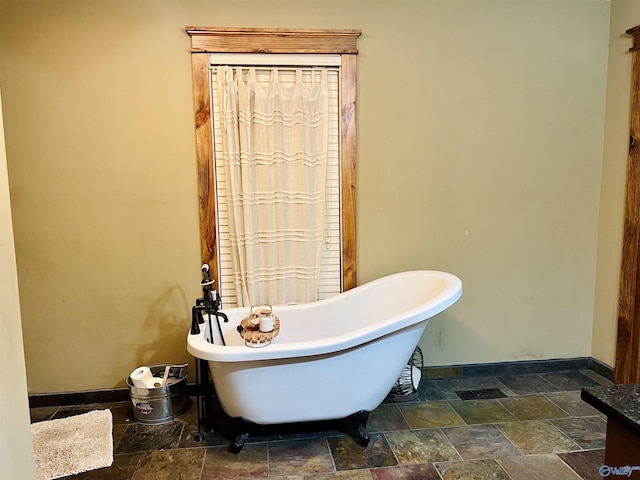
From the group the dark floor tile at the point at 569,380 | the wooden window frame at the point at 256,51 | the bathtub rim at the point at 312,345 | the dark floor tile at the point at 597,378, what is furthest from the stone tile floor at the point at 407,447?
the wooden window frame at the point at 256,51

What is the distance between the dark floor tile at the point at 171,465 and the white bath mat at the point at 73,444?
20 cm

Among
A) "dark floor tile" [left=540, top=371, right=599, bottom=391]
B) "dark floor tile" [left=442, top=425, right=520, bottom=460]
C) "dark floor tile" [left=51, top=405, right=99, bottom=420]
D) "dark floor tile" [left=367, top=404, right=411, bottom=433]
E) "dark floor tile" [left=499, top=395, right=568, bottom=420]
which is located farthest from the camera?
"dark floor tile" [left=540, top=371, right=599, bottom=391]

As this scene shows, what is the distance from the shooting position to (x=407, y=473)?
2.00 metres

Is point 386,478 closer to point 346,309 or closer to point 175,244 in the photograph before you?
point 346,309

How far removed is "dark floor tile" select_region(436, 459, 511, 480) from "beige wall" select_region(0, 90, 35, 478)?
1.73 m

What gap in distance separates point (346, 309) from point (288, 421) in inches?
A: 30.8

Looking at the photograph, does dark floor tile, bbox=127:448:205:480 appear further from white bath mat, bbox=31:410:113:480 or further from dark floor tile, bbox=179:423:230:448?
white bath mat, bbox=31:410:113:480

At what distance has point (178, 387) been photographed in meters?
2.56

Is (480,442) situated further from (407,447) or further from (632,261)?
(632,261)

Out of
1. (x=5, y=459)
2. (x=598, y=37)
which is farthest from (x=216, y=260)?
(x=598, y=37)

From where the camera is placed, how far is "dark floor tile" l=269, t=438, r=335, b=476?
2.05 m

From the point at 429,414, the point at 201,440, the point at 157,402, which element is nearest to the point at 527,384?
the point at 429,414

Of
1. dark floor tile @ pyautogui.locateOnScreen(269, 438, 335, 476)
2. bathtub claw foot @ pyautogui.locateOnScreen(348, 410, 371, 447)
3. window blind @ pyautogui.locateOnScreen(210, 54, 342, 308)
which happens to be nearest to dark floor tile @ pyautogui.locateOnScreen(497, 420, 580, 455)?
bathtub claw foot @ pyautogui.locateOnScreen(348, 410, 371, 447)

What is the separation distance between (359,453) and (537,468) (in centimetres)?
85
